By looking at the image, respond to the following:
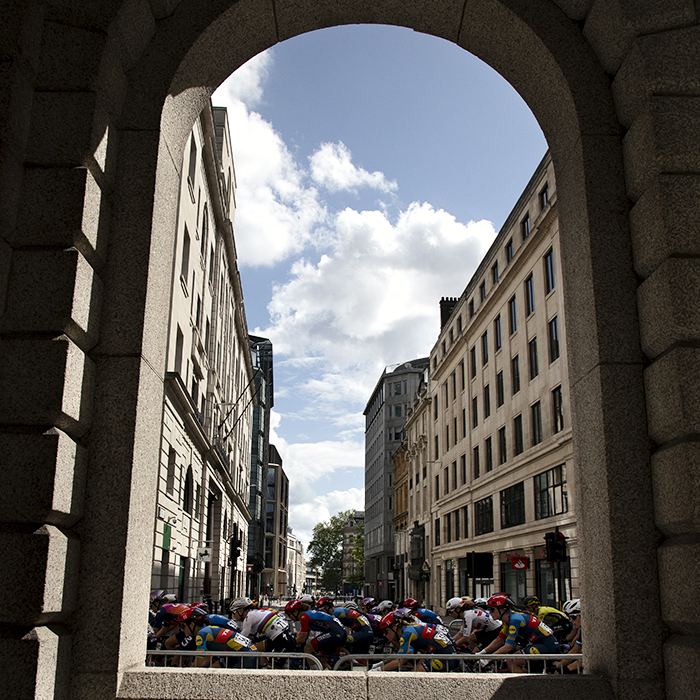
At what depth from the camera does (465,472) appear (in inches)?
2056

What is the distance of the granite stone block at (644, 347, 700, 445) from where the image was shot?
4.82 metres

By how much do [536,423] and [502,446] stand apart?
254 inches

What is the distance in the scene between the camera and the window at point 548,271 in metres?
34.4

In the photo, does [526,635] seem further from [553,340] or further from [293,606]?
[553,340]

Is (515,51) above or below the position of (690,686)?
above

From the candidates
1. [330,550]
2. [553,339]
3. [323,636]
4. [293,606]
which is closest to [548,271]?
[553,339]

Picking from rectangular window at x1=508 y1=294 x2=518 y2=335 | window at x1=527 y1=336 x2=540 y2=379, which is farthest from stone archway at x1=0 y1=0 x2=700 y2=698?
rectangular window at x1=508 y1=294 x2=518 y2=335

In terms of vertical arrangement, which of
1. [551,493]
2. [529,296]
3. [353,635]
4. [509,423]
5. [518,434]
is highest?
[529,296]

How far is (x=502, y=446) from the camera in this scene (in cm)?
4262

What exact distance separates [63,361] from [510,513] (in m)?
37.6

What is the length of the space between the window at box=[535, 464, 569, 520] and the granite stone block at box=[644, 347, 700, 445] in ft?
89.8

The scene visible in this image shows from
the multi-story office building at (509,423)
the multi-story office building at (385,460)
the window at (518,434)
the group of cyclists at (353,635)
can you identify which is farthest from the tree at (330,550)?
the group of cyclists at (353,635)

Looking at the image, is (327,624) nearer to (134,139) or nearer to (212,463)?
(134,139)

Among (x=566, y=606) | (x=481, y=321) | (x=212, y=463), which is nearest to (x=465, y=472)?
(x=481, y=321)
